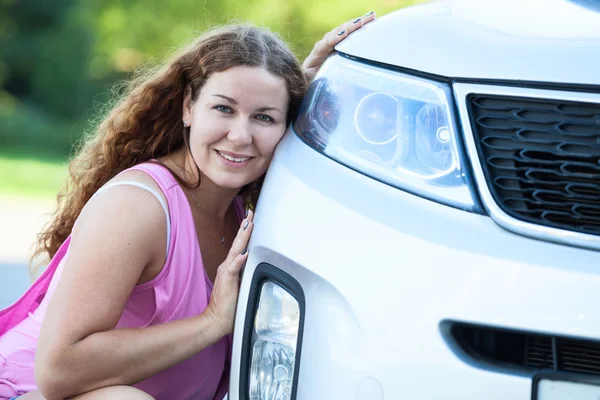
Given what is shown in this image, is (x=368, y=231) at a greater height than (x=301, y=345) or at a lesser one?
greater

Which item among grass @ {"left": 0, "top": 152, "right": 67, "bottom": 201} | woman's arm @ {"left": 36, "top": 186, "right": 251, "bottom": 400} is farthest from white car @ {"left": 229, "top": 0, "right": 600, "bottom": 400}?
grass @ {"left": 0, "top": 152, "right": 67, "bottom": 201}

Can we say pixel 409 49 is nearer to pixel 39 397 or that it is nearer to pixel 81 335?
pixel 81 335

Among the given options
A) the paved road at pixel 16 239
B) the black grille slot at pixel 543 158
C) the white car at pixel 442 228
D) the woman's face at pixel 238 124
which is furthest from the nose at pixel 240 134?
the paved road at pixel 16 239

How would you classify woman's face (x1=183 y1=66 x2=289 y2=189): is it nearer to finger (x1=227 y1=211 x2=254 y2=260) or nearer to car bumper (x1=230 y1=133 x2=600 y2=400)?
finger (x1=227 y1=211 x2=254 y2=260)

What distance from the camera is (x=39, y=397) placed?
8.36ft

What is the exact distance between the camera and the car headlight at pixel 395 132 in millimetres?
1885

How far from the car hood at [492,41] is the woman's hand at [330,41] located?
21 cm

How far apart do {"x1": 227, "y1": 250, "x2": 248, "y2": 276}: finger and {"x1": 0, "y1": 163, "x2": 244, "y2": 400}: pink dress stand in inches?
9.0

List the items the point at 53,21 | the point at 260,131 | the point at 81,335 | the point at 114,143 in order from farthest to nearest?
the point at 53,21 < the point at 114,143 < the point at 260,131 < the point at 81,335

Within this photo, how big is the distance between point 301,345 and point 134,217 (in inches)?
26.2

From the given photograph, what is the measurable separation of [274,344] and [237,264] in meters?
0.30

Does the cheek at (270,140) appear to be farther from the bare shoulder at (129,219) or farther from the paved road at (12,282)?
the paved road at (12,282)

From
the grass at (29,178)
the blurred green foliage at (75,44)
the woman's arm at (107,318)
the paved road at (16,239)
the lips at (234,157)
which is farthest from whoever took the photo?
the blurred green foliage at (75,44)

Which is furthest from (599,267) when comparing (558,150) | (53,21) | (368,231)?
(53,21)
